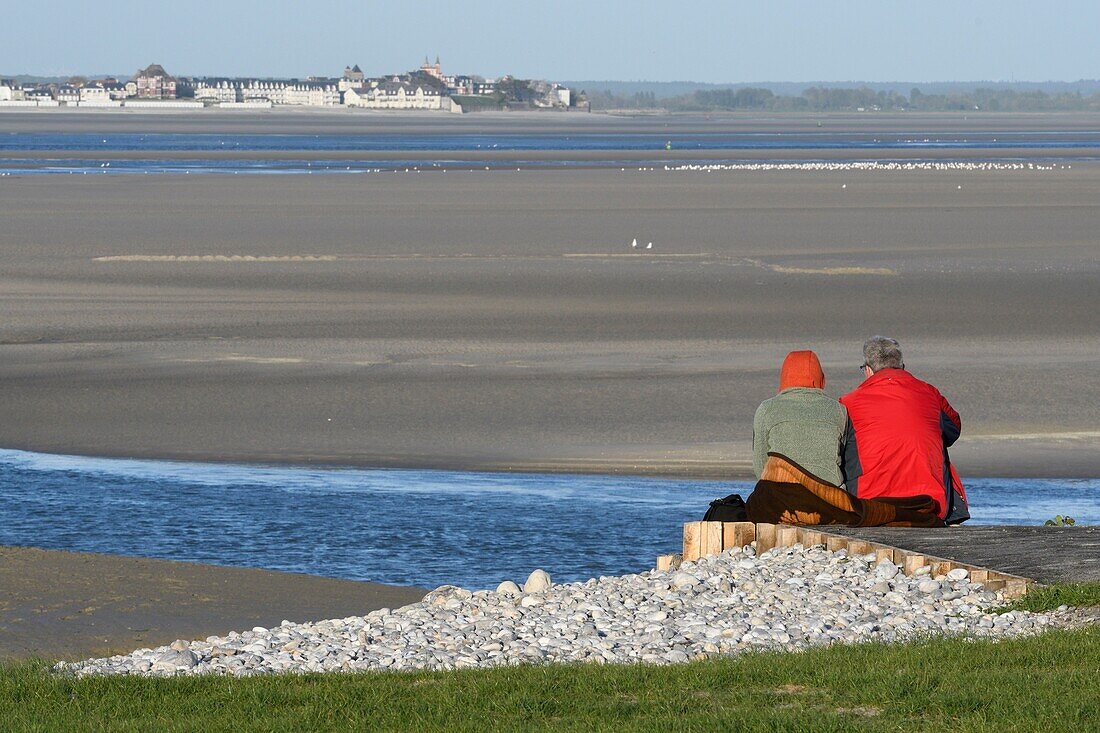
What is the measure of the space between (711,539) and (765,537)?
1.01ft

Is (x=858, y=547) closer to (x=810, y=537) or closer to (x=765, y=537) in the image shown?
(x=810, y=537)

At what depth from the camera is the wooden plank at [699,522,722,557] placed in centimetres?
959

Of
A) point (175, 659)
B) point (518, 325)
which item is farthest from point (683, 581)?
point (518, 325)

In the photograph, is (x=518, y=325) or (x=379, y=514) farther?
(x=518, y=325)

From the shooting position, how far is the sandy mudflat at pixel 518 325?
16.3 metres

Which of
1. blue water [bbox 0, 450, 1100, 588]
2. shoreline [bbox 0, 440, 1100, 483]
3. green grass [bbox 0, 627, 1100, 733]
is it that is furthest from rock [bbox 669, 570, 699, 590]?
shoreline [bbox 0, 440, 1100, 483]

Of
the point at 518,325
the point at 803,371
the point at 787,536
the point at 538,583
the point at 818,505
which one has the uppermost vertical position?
the point at 803,371

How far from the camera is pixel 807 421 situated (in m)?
9.29

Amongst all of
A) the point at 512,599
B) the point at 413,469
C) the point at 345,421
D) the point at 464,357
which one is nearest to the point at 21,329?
the point at 464,357

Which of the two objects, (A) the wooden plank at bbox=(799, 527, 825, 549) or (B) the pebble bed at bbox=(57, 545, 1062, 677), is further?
(A) the wooden plank at bbox=(799, 527, 825, 549)

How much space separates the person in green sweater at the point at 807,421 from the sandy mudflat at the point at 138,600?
8.51 feet

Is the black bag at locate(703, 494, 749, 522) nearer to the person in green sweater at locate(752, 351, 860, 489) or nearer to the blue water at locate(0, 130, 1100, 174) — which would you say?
the person in green sweater at locate(752, 351, 860, 489)

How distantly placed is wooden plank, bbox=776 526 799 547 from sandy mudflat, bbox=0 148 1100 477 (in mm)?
5408

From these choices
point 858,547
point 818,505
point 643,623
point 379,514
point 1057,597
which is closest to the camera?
point 1057,597
